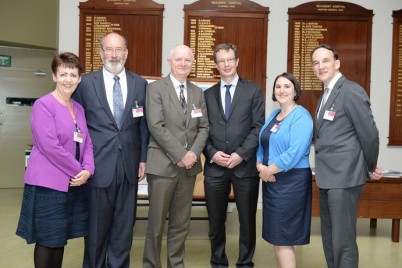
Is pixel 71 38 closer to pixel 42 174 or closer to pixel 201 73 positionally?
pixel 201 73

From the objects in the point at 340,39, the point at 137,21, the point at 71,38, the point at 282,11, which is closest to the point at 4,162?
the point at 71,38

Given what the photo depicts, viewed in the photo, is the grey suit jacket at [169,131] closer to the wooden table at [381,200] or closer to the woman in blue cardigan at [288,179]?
the woman in blue cardigan at [288,179]

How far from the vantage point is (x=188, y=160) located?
9.30 feet

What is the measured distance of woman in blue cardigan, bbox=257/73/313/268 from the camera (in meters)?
2.63

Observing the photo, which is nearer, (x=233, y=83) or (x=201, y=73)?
(x=233, y=83)

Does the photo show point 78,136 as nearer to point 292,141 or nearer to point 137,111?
point 137,111

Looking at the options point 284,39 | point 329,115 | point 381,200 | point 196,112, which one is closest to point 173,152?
point 196,112

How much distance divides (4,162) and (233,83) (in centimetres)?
539

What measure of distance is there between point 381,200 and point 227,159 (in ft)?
6.59

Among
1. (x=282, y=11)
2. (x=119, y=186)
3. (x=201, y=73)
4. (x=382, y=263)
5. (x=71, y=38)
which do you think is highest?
(x=282, y=11)

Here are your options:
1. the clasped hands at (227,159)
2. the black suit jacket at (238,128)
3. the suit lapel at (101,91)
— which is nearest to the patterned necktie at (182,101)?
the black suit jacket at (238,128)

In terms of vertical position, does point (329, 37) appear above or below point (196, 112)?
above

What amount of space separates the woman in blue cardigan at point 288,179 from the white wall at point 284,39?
2.85 metres

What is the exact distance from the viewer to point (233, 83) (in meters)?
3.20
